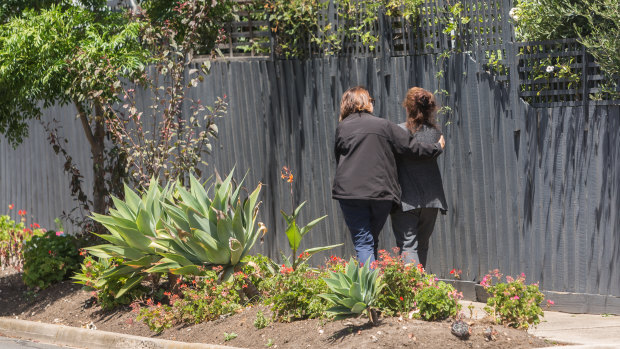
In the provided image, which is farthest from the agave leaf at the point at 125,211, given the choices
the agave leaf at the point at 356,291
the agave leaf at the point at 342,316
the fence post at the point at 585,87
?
the fence post at the point at 585,87

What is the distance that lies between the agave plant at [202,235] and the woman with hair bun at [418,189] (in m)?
1.32

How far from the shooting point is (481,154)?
333 inches

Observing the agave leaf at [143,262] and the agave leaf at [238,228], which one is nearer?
the agave leaf at [238,228]

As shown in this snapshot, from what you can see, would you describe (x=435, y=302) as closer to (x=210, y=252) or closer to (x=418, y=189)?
(x=418, y=189)

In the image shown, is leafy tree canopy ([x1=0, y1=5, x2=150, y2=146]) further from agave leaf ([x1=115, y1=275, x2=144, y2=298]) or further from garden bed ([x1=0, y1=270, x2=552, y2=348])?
garden bed ([x1=0, y1=270, x2=552, y2=348])

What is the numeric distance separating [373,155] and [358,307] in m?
1.64

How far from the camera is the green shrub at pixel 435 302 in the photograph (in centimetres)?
673

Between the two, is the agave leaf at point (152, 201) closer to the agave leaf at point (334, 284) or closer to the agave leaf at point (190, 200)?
the agave leaf at point (190, 200)

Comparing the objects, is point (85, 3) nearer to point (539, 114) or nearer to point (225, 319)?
point (225, 319)

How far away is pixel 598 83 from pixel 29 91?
18.3 ft

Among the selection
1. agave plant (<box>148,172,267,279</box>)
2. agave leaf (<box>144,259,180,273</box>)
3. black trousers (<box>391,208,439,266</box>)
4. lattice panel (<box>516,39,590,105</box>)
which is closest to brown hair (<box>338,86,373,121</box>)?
black trousers (<box>391,208,439,266</box>)

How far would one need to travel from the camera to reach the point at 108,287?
881 cm

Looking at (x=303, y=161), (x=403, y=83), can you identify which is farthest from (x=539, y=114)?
(x=303, y=161)

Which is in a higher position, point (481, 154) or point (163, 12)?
point (163, 12)
